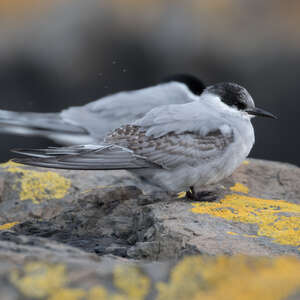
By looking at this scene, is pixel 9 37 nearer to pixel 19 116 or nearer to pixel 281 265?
pixel 19 116

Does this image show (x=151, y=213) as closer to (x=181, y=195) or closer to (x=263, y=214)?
(x=263, y=214)

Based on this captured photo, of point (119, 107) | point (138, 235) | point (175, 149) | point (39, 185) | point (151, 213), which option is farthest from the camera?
point (119, 107)

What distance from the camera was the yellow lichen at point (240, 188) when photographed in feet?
12.4

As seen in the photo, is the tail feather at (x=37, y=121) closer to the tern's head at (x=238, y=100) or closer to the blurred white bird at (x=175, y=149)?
the tern's head at (x=238, y=100)

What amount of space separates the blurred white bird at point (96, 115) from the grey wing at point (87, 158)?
2412 millimetres

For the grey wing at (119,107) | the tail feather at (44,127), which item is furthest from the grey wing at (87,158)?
the tail feather at (44,127)

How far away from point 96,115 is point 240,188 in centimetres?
267

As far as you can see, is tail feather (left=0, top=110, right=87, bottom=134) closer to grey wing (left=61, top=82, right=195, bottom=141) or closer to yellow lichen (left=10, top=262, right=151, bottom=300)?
grey wing (left=61, top=82, right=195, bottom=141)

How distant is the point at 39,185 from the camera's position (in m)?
3.73

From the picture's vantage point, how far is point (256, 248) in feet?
8.13

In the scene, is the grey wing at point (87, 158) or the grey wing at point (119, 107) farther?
the grey wing at point (119, 107)

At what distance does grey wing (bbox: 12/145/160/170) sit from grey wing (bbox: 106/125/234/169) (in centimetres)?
5

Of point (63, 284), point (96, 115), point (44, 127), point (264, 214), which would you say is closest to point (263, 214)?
point (264, 214)

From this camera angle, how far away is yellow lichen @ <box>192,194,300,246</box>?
2.67 metres
